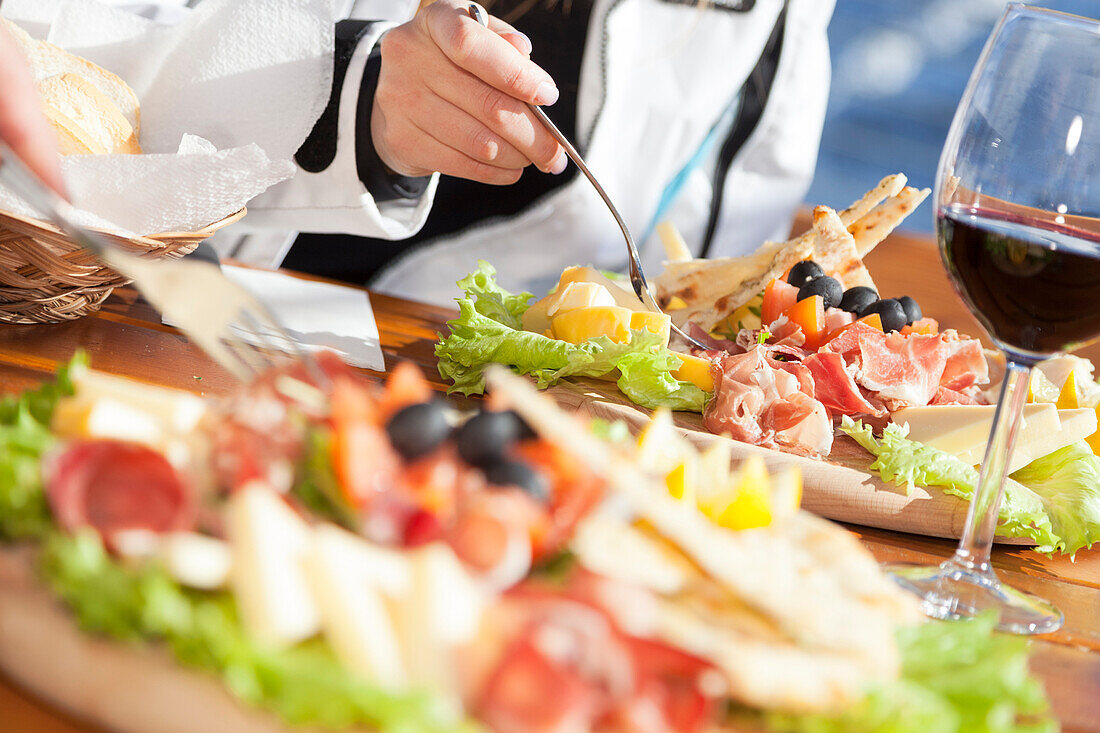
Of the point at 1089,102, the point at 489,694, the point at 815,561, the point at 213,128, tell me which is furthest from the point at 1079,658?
the point at 213,128

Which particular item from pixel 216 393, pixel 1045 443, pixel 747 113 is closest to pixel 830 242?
pixel 1045 443

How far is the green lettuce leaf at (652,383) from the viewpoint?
1.17 meters

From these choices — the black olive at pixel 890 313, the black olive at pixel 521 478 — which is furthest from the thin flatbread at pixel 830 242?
the black olive at pixel 521 478

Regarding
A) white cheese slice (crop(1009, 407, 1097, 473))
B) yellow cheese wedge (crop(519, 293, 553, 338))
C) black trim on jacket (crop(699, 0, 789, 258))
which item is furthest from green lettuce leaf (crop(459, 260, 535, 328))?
black trim on jacket (crop(699, 0, 789, 258))

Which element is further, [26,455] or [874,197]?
[874,197]

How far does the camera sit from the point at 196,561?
0.44 m

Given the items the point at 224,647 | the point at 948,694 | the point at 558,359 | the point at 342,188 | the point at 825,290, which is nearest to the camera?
the point at 224,647

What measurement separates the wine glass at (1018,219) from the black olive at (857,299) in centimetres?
64

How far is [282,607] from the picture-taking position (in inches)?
17.0

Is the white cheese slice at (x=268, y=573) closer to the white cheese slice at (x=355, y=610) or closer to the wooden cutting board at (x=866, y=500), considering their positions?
the white cheese slice at (x=355, y=610)

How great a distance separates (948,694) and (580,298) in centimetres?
86

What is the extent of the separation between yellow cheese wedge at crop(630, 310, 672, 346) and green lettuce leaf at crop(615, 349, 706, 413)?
77 millimetres

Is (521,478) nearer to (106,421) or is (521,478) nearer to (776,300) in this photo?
(106,421)

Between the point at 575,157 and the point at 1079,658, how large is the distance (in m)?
0.87
